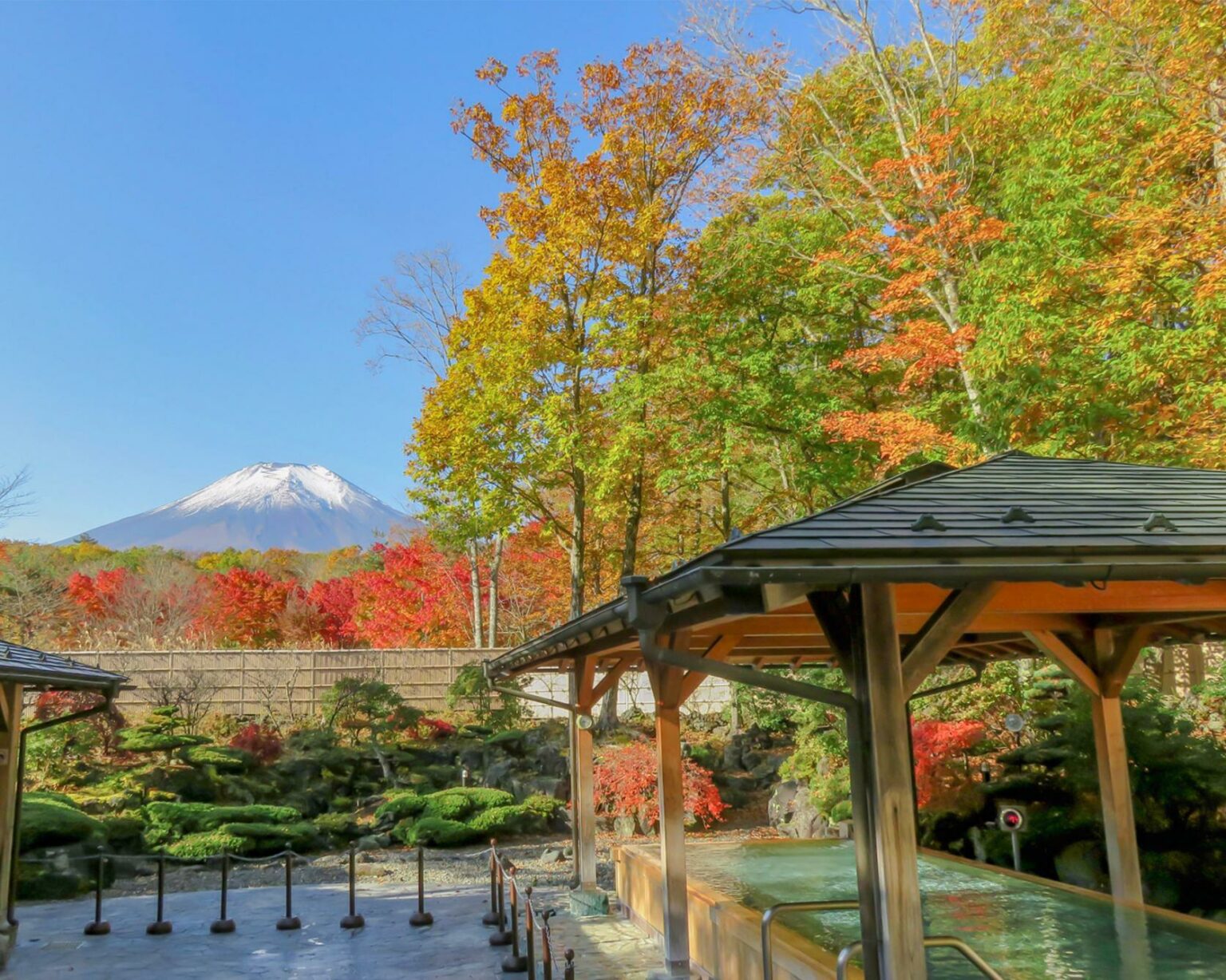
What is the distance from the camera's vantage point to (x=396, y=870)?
40.4ft

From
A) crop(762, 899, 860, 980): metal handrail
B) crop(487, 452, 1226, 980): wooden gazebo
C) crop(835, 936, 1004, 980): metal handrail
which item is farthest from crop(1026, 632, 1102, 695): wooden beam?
crop(835, 936, 1004, 980): metal handrail

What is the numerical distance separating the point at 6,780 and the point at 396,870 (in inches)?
220

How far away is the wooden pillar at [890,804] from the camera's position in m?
3.39

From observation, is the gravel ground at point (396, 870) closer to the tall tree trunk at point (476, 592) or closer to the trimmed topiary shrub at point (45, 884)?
the trimmed topiary shrub at point (45, 884)

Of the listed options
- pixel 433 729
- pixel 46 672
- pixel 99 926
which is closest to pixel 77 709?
pixel 433 729

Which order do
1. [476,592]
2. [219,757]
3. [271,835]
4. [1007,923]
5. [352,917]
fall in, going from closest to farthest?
[1007,923], [352,917], [271,835], [219,757], [476,592]

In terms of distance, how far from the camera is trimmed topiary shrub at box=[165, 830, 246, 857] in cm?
1277

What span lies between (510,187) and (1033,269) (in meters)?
9.87

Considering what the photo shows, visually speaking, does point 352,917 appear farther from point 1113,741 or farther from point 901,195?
point 901,195

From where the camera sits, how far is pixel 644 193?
1677cm

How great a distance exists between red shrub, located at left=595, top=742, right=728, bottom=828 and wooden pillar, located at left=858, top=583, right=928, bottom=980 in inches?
388

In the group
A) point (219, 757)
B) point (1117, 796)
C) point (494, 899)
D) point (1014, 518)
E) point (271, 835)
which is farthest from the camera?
point (219, 757)

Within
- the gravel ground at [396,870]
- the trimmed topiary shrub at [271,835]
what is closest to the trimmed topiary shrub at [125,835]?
the gravel ground at [396,870]

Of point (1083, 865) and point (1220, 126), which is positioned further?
point (1220, 126)
